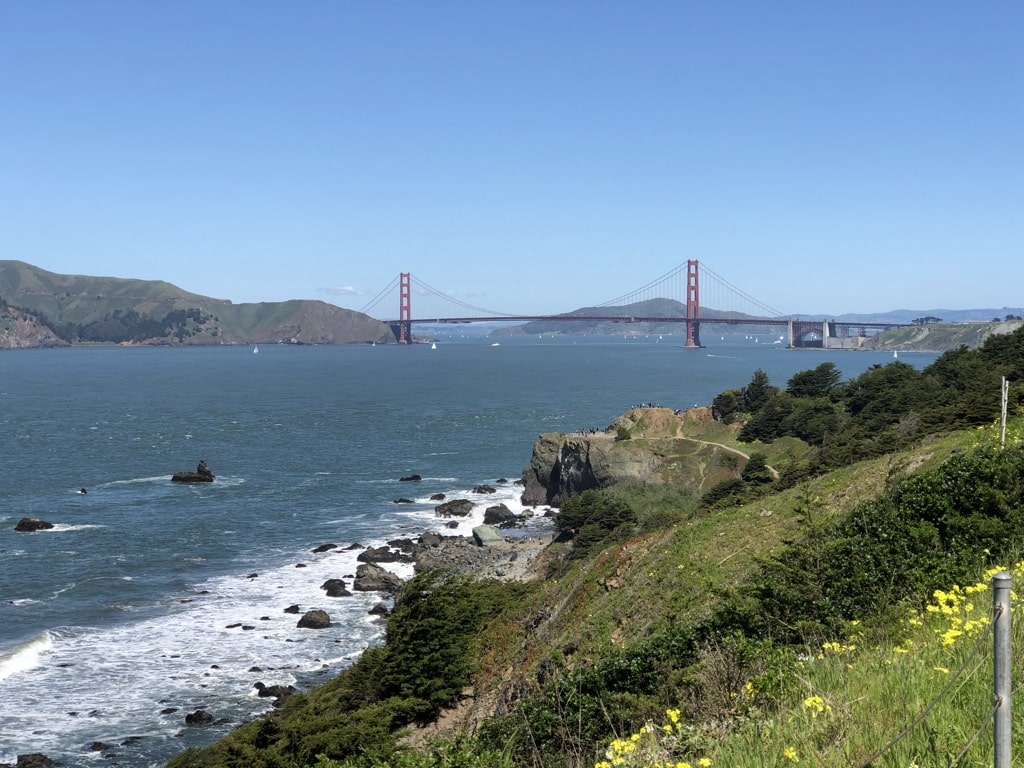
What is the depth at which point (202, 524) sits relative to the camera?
1731 inches

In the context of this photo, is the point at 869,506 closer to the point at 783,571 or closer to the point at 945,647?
the point at 783,571

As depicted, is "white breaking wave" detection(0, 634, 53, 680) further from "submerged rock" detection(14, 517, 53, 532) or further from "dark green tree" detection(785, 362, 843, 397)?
"dark green tree" detection(785, 362, 843, 397)

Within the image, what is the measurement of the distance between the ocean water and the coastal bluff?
275cm

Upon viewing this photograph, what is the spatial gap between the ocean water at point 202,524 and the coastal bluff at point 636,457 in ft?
9.01

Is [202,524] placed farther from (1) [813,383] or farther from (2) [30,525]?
(1) [813,383]

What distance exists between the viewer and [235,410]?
299ft

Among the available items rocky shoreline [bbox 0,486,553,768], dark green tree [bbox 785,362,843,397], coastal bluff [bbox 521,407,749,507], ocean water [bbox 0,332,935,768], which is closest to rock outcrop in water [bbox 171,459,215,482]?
ocean water [bbox 0,332,935,768]

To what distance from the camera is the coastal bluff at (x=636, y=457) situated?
4406 centimetres

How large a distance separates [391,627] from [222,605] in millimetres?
15734

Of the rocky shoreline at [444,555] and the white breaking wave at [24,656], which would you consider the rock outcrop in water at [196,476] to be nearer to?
the rocky shoreline at [444,555]

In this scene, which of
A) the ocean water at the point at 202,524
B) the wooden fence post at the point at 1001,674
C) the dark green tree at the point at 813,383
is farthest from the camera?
the dark green tree at the point at 813,383

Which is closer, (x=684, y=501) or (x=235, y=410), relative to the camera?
(x=684, y=501)

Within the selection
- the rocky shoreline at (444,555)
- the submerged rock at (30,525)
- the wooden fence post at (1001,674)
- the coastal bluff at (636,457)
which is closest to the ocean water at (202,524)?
the rocky shoreline at (444,555)

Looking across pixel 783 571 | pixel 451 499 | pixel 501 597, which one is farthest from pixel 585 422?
pixel 783 571
